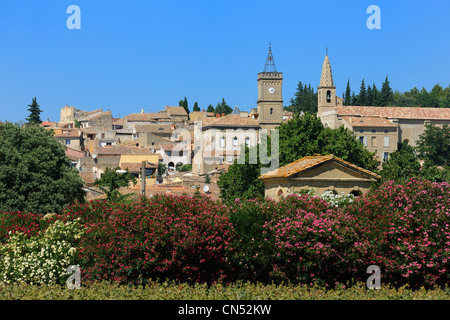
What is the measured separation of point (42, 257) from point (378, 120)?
92.0 meters

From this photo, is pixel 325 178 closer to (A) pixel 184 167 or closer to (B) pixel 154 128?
(A) pixel 184 167

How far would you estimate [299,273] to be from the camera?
48.0ft

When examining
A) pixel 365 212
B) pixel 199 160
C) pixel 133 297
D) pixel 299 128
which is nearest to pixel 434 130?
pixel 199 160

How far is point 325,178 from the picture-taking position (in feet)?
80.7

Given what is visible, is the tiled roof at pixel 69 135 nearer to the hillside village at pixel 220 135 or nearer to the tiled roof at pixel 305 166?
the hillside village at pixel 220 135

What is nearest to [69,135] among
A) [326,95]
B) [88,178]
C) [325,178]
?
[88,178]

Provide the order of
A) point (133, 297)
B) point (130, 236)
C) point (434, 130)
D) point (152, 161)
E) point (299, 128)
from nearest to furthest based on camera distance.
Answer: point (133, 297) < point (130, 236) < point (299, 128) < point (152, 161) < point (434, 130)

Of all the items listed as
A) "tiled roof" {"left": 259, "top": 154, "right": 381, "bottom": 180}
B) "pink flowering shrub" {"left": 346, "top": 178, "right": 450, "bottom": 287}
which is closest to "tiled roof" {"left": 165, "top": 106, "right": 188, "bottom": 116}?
"tiled roof" {"left": 259, "top": 154, "right": 381, "bottom": 180}

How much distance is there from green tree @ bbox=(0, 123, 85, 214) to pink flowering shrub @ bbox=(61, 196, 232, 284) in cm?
2262

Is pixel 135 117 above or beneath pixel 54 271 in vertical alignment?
above

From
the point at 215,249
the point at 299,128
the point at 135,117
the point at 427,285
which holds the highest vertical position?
the point at 135,117

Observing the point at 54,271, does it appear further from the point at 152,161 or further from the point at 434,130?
the point at 434,130

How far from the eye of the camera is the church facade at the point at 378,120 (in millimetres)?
99000

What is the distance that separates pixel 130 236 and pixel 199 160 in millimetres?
81820
